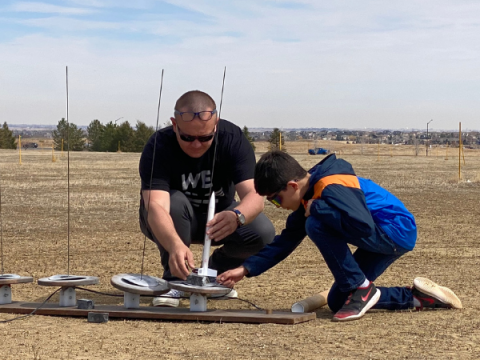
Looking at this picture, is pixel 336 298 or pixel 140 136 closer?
pixel 336 298

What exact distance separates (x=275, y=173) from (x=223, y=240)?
128 cm

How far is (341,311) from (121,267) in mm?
2822

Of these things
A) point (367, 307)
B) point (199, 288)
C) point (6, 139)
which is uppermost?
point (6, 139)

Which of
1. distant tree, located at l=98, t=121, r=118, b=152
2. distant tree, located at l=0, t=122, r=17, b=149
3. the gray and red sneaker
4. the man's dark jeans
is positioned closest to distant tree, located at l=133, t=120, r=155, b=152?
distant tree, located at l=98, t=121, r=118, b=152

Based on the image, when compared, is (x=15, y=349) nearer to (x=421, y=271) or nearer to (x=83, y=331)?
(x=83, y=331)

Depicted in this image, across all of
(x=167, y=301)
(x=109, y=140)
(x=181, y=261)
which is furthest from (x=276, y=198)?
(x=109, y=140)

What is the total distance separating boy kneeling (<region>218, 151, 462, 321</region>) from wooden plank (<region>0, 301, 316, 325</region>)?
8.3 inches

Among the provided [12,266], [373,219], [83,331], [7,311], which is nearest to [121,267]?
[12,266]

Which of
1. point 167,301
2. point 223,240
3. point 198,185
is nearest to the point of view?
point 167,301

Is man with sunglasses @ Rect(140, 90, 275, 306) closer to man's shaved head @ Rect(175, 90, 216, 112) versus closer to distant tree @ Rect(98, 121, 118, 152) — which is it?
man's shaved head @ Rect(175, 90, 216, 112)

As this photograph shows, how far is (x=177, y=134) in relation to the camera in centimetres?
475

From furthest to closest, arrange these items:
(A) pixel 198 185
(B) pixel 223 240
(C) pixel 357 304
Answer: (B) pixel 223 240 < (A) pixel 198 185 < (C) pixel 357 304

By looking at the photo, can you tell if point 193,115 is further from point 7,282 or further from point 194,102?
point 7,282

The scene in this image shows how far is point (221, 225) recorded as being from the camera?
437 centimetres
